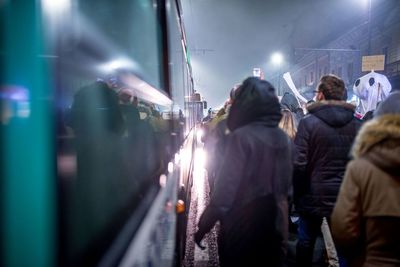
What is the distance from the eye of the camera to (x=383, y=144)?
190cm

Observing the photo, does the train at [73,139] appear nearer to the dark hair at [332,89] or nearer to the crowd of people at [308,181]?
the crowd of people at [308,181]

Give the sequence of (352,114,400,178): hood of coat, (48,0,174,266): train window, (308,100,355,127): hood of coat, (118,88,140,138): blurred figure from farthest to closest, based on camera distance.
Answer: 1. (308,100,355,127): hood of coat
2. (352,114,400,178): hood of coat
3. (118,88,140,138): blurred figure
4. (48,0,174,266): train window

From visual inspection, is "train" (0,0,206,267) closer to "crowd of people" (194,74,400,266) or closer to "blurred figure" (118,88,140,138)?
"blurred figure" (118,88,140,138)

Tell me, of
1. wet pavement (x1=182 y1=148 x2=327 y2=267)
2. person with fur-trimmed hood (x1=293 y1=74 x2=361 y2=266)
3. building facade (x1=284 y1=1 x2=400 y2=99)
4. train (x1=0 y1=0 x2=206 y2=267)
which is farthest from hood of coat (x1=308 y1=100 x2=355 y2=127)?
building facade (x1=284 y1=1 x2=400 y2=99)

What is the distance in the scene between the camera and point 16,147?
0.74 metres

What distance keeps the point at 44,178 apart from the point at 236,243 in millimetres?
1946

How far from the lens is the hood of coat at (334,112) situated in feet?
10.4

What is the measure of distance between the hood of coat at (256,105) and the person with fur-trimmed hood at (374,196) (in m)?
0.68

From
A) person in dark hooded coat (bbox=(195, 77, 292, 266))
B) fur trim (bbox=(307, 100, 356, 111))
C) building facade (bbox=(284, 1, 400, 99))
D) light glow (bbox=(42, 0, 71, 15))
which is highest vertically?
building facade (bbox=(284, 1, 400, 99))

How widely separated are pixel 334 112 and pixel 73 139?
110 inches

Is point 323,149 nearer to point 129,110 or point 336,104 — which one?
point 336,104

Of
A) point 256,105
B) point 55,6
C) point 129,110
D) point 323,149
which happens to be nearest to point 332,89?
point 323,149

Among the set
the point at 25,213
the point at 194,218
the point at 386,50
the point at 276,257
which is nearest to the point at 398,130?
the point at 276,257

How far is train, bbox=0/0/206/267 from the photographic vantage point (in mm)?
745
